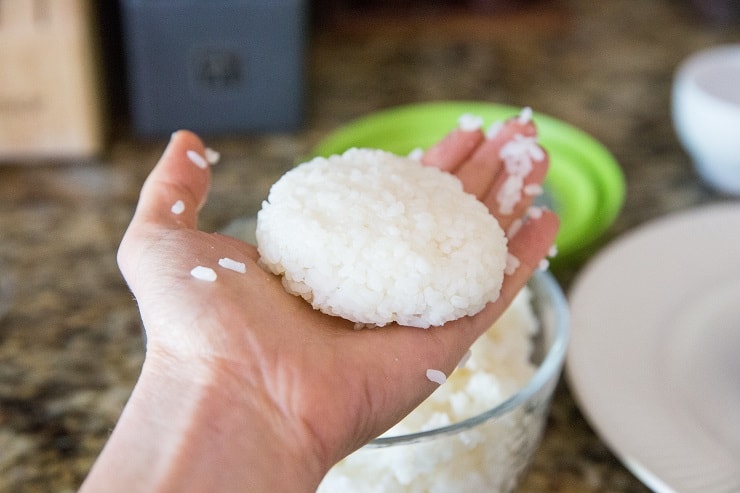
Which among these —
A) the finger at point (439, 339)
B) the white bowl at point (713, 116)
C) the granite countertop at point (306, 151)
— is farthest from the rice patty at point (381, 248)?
the white bowl at point (713, 116)

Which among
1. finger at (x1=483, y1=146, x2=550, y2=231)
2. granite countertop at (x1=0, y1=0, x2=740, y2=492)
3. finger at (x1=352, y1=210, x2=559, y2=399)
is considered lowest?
granite countertop at (x1=0, y1=0, x2=740, y2=492)

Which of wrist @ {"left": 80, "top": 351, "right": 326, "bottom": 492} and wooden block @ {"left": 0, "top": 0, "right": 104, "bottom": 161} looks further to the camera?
wooden block @ {"left": 0, "top": 0, "right": 104, "bottom": 161}

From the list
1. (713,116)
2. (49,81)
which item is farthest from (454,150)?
(49,81)

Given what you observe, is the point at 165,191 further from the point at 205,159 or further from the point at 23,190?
the point at 23,190

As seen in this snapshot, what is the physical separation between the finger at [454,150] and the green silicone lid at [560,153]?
20cm

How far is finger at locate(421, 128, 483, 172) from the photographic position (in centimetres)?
73

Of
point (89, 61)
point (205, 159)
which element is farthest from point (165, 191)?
point (89, 61)

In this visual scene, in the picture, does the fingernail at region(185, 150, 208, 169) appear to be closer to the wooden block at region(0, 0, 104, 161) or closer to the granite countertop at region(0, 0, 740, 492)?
the granite countertop at region(0, 0, 740, 492)

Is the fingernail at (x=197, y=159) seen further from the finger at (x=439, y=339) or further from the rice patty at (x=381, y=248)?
the finger at (x=439, y=339)

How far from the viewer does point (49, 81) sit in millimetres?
1054

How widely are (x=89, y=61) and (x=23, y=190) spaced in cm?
20

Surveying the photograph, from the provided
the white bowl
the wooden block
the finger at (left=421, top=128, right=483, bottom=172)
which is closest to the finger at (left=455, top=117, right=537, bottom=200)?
the finger at (left=421, top=128, right=483, bottom=172)

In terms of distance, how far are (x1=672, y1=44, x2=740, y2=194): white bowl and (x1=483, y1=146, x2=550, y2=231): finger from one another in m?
0.39

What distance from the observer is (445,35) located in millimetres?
1491
